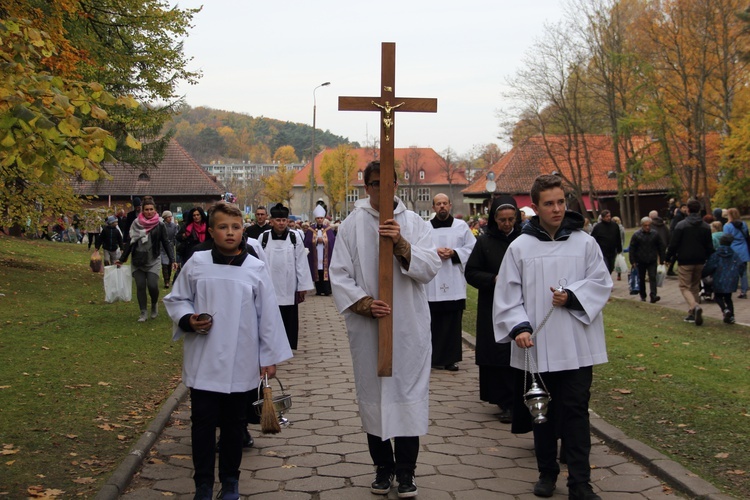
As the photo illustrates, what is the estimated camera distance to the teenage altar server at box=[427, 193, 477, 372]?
10.0 metres

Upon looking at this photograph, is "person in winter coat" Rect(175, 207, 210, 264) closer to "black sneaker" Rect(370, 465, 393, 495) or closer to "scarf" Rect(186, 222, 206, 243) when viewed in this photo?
"scarf" Rect(186, 222, 206, 243)

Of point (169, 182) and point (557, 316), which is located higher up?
point (169, 182)

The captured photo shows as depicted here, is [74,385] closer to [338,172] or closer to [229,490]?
[229,490]

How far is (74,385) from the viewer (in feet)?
29.0

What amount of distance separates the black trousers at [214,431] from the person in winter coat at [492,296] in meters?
2.94

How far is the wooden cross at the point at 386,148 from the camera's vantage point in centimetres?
533

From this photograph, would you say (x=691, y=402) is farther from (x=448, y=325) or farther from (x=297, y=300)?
(x=297, y=300)

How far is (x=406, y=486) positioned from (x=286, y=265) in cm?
597

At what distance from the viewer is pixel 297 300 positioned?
11148mm

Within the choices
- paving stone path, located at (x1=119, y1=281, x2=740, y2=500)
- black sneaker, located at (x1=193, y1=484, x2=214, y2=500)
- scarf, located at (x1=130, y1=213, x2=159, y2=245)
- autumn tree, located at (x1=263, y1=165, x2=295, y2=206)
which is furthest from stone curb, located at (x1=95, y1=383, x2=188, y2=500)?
autumn tree, located at (x1=263, y1=165, x2=295, y2=206)

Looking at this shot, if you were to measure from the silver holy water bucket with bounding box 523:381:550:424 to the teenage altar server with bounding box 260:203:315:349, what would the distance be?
19.3 feet

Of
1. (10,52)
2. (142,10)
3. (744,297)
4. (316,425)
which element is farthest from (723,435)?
(142,10)

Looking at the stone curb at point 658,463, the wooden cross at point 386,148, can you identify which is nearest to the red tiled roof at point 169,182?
the stone curb at point 658,463

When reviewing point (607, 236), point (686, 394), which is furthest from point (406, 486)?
point (607, 236)
